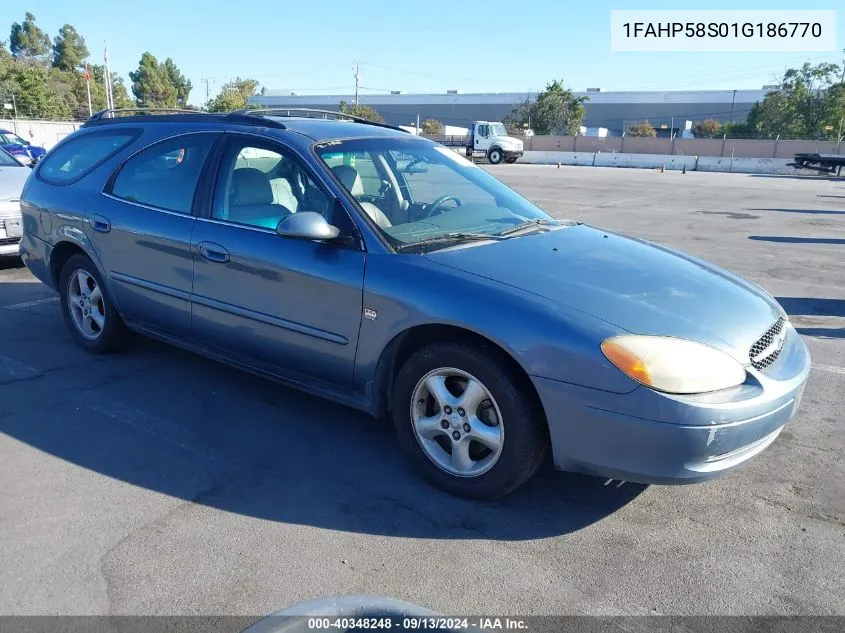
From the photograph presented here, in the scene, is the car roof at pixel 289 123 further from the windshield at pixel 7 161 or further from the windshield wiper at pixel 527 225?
the windshield at pixel 7 161

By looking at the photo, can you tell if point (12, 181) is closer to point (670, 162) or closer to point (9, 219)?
point (9, 219)

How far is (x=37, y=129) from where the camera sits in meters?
38.9

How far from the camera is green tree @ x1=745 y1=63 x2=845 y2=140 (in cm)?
5872

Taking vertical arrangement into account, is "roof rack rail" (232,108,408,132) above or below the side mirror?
above

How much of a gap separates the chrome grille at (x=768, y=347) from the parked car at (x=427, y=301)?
0.01 m

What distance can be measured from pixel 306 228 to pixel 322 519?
53.3 inches

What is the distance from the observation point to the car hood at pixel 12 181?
7590 mm

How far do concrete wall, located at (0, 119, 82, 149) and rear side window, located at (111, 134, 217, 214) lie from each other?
35.8 metres

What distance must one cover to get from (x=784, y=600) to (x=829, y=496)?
3.15ft

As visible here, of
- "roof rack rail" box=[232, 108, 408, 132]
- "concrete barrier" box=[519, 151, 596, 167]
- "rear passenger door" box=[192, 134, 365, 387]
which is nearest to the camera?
"rear passenger door" box=[192, 134, 365, 387]

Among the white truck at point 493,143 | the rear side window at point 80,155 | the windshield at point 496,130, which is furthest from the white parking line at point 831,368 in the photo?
the windshield at point 496,130

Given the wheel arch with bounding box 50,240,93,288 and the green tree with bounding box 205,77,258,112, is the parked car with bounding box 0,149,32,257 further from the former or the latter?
the green tree with bounding box 205,77,258,112

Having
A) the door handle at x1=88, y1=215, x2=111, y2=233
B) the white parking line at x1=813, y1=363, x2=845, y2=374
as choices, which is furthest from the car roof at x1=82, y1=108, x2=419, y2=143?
the white parking line at x1=813, y1=363, x2=845, y2=374

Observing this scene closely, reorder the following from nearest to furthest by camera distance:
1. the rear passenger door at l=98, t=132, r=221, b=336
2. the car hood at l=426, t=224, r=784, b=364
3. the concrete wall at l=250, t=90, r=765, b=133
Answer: the car hood at l=426, t=224, r=784, b=364
the rear passenger door at l=98, t=132, r=221, b=336
the concrete wall at l=250, t=90, r=765, b=133
